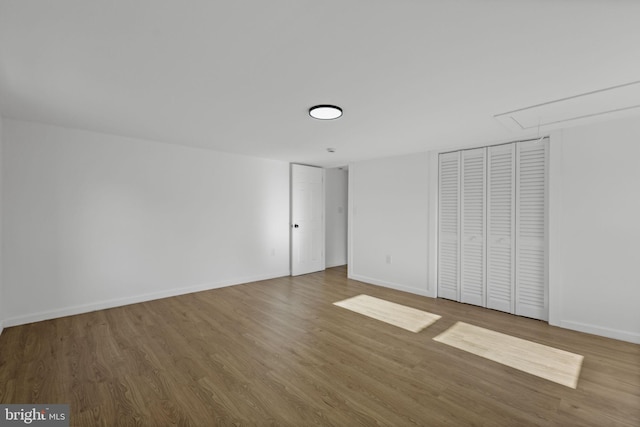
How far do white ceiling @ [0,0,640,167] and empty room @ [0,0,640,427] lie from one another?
0.02 m

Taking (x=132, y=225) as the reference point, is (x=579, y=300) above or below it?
below

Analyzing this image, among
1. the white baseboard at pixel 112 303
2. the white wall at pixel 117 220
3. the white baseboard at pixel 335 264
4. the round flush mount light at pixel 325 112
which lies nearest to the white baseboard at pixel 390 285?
the white baseboard at pixel 335 264

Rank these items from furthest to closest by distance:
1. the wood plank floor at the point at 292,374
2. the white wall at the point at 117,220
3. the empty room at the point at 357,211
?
the white wall at the point at 117,220
the wood plank floor at the point at 292,374
the empty room at the point at 357,211

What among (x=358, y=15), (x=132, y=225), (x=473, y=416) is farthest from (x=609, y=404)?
(x=132, y=225)

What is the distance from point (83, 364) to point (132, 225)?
192 centimetres

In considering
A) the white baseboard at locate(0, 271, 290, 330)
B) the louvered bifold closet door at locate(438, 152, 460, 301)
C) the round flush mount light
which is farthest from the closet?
the white baseboard at locate(0, 271, 290, 330)

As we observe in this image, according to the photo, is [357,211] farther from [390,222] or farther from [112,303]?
[112,303]

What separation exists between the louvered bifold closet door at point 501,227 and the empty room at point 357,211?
25mm

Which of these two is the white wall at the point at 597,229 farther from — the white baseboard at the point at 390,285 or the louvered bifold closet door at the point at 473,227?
the white baseboard at the point at 390,285

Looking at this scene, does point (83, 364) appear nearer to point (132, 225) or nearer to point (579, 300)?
point (132, 225)

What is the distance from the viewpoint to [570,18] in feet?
4.51

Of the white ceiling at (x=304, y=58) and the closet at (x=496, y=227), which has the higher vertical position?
the white ceiling at (x=304, y=58)

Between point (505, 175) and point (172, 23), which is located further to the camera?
point (505, 175)

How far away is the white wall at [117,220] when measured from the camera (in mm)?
3074
